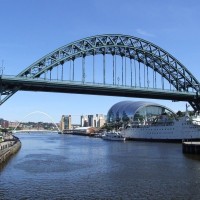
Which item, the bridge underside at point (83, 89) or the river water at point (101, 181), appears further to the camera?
the bridge underside at point (83, 89)

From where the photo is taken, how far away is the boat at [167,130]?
8738 centimetres

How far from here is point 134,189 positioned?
2683cm

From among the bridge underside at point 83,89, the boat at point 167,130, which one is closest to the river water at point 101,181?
the bridge underside at point 83,89

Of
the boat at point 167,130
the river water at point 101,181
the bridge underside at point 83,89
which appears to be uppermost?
the bridge underside at point 83,89

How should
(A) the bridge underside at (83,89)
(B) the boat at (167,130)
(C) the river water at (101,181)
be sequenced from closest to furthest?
(C) the river water at (101,181)
(A) the bridge underside at (83,89)
(B) the boat at (167,130)

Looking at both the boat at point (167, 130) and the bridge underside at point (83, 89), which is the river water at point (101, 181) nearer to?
the bridge underside at point (83, 89)

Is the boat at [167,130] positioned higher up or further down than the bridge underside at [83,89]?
further down

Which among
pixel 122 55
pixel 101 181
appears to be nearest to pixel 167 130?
pixel 122 55

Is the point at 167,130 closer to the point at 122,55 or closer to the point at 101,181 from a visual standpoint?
the point at 122,55

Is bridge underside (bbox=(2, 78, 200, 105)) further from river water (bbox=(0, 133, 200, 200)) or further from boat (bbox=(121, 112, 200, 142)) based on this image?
river water (bbox=(0, 133, 200, 200))

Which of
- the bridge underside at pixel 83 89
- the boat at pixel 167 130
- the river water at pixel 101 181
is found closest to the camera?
the river water at pixel 101 181

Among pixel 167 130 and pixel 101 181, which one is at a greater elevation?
pixel 167 130

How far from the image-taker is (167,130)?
97062mm

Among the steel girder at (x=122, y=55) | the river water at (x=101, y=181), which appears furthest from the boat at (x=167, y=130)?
the river water at (x=101, y=181)
